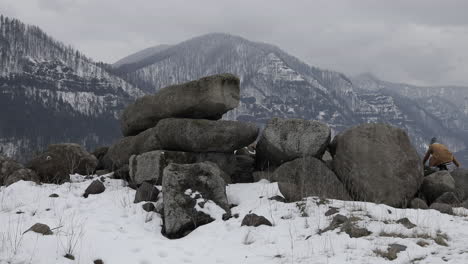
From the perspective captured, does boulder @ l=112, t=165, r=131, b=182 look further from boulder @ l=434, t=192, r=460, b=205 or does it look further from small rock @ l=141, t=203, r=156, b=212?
boulder @ l=434, t=192, r=460, b=205

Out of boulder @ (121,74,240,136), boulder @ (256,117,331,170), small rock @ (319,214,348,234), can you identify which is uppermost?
boulder @ (121,74,240,136)

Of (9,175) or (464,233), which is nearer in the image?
(464,233)

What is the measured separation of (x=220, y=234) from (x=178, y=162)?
5.66 meters

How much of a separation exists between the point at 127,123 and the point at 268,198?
32.1 feet

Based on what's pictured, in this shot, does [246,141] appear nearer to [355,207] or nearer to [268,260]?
[355,207]

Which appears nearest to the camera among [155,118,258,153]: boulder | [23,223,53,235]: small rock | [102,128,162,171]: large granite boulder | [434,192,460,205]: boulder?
[23,223,53,235]: small rock

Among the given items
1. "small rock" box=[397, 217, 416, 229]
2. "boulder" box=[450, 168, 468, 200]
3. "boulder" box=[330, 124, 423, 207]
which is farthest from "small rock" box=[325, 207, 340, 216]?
"boulder" box=[450, 168, 468, 200]

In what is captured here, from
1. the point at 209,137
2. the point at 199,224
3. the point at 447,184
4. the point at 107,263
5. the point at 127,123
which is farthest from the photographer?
the point at 127,123

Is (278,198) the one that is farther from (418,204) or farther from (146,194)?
(418,204)

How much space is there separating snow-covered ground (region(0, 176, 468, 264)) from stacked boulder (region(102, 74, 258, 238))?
4.20ft

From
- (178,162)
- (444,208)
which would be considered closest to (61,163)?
(178,162)

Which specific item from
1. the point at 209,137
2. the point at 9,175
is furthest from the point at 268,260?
the point at 9,175

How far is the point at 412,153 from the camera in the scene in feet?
45.8

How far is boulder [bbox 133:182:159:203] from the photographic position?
11.8m
